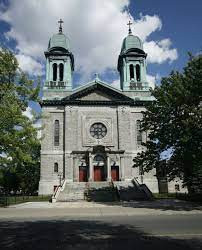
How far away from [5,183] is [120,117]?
3188 cm

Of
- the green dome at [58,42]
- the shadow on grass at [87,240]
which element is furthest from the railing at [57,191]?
the green dome at [58,42]

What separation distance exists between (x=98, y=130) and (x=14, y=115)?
82.7ft

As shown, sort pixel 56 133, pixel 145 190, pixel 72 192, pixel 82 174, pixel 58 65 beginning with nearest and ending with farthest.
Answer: pixel 145 190 < pixel 72 192 < pixel 82 174 < pixel 56 133 < pixel 58 65

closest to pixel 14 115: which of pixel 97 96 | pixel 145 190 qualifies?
pixel 145 190

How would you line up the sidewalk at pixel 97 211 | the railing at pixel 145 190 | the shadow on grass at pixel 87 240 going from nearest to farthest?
1. the shadow on grass at pixel 87 240
2. the sidewalk at pixel 97 211
3. the railing at pixel 145 190

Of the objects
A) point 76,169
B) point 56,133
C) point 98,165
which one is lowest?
point 76,169

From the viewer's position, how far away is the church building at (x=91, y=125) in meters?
39.3

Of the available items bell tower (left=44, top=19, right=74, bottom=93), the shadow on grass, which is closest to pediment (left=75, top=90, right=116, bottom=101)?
bell tower (left=44, top=19, right=74, bottom=93)

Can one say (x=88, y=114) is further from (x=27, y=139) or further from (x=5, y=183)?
(x=5, y=183)

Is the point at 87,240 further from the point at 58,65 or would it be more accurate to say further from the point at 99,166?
the point at 58,65

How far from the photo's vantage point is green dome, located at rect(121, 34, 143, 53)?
4688 centimetres

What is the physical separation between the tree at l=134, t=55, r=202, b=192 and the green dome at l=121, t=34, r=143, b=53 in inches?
999

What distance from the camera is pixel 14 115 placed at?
16.9 meters

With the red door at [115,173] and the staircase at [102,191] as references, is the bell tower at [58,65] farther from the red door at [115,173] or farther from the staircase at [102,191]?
the staircase at [102,191]
